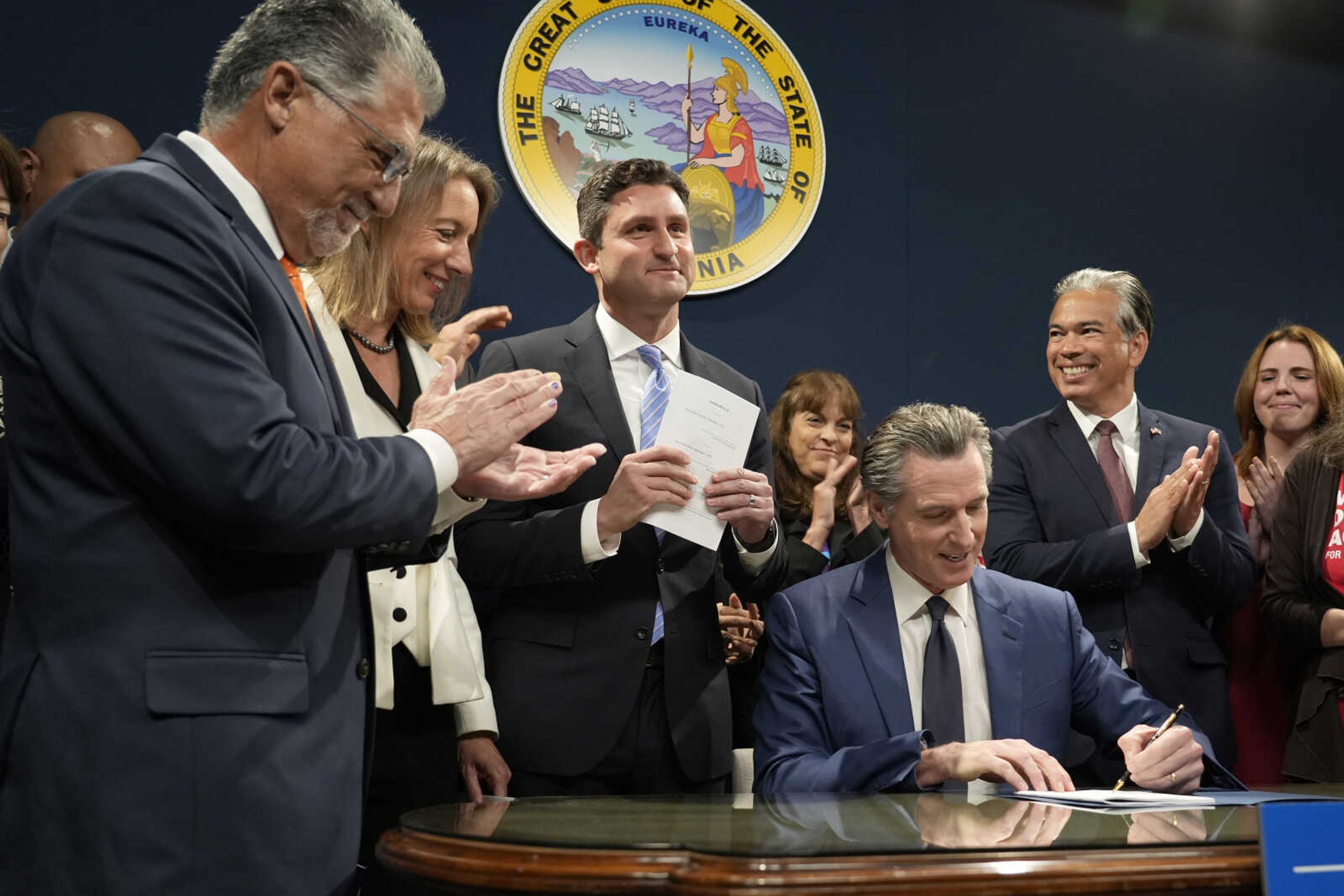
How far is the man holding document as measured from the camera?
2.40 meters

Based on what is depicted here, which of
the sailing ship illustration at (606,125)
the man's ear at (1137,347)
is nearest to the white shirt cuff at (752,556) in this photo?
the man's ear at (1137,347)

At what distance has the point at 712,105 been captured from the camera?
4332 millimetres

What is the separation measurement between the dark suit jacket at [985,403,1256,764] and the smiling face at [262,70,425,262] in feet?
7.02

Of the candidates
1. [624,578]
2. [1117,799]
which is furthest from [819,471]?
[1117,799]

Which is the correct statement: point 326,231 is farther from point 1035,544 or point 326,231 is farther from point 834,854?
point 1035,544

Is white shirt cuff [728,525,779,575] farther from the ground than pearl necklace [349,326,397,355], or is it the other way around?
pearl necklace [349,326,397,355]

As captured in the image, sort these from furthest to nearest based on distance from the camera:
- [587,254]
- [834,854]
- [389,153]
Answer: [587,254], [389,153], [834,854]

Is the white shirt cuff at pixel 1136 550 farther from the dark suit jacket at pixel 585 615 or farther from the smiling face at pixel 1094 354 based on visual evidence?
the dark suit jacket at pixel 585 615

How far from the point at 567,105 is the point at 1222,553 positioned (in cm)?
224

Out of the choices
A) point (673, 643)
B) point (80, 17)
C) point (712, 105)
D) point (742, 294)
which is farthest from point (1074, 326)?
point (80, 17)

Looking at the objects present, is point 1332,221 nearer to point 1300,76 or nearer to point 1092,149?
point 1300,76

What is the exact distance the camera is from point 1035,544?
3.37 m

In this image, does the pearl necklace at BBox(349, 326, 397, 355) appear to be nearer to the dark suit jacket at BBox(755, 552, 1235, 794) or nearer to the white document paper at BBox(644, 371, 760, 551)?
the white document paper at BBox(644, 371, 760, 551)

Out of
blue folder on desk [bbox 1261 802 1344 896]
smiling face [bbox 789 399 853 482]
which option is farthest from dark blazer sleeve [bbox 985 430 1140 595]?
blue folder on desk [bbox 1261 802 1344 896]
